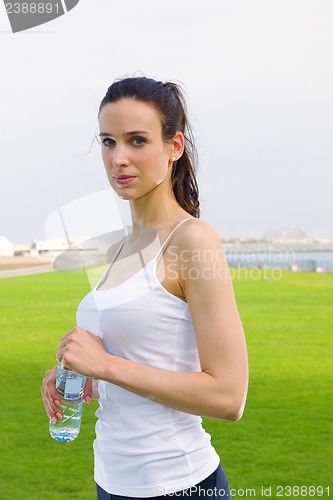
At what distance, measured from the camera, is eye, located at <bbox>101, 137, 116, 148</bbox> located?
1471 millimetres

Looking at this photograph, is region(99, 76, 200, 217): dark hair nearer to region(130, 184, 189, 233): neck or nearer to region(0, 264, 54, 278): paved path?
region(130, 184, 189, 233): neck

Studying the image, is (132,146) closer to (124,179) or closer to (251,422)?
(124,179)

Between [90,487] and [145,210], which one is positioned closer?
[145,210]

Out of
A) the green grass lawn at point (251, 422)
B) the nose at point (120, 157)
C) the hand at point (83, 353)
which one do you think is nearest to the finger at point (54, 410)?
the hand at point (83, 353)

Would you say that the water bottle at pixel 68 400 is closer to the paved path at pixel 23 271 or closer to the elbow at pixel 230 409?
the elbow at pixel 230 409

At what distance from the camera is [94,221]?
1.82 metres

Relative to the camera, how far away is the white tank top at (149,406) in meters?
1.34

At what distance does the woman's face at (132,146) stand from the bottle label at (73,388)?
1.35ft

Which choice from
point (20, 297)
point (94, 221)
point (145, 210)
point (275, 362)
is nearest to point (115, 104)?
point (145, 210)

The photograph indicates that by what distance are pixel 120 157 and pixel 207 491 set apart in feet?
2.16

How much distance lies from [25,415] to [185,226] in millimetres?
4950

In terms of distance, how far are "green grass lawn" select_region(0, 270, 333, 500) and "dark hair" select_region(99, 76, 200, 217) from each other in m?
2.81

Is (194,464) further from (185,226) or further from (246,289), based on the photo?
(246,289)

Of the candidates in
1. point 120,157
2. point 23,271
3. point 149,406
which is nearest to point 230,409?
point 149,406
